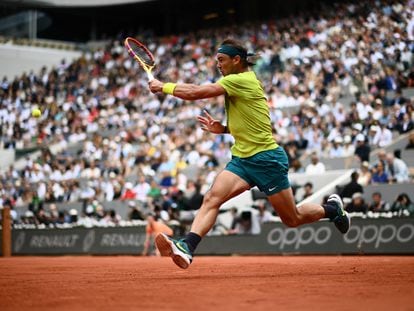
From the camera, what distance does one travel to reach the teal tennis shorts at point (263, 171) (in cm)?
898

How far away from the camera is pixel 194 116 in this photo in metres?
28.8

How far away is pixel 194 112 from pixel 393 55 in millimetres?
7955

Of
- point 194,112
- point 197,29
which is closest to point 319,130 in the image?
point 194,112

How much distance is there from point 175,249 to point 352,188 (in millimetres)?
10870

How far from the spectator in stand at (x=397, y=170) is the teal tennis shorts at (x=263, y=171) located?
1034 cm

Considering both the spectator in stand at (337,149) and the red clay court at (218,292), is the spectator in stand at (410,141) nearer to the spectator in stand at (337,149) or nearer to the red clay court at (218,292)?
the spectator in stand at (337,149)

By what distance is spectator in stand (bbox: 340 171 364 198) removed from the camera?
1855 cm

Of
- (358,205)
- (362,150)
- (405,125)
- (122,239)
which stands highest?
(405,125)

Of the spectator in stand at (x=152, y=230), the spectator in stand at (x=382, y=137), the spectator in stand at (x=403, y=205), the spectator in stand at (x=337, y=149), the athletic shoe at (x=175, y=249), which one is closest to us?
the athletic shoe at (x=175, y=249)

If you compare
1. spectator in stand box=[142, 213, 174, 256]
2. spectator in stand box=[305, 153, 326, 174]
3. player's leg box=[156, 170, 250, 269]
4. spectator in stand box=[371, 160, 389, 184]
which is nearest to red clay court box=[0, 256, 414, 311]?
player's leg box=[156, 170, 250, 269]

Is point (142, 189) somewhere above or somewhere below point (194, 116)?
below

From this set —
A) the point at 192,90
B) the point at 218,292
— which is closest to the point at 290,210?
the point at 192,90

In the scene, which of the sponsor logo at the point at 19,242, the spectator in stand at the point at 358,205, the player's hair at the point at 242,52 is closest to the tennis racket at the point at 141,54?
the player's hair at the point at 242,52

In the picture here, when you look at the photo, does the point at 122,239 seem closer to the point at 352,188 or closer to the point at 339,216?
the point at 352,188
